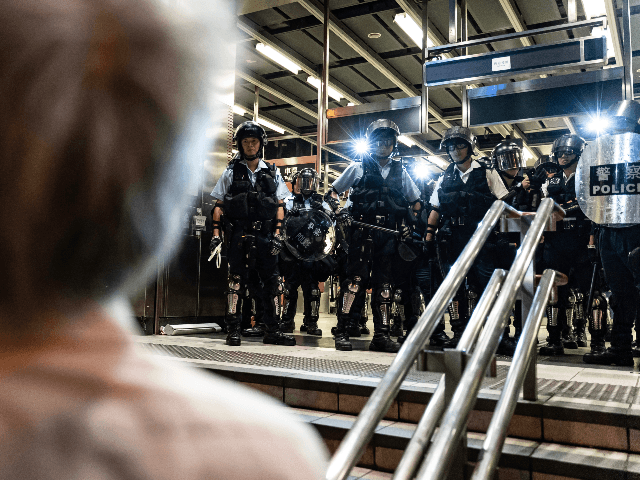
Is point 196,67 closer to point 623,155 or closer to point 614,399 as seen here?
point 614,399

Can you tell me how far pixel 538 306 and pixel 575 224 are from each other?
310cm

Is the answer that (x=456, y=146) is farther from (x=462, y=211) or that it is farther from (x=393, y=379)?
(x=393, y=379)

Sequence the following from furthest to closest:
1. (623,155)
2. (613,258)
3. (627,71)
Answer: (627,71)
(613,258)
(623,155)

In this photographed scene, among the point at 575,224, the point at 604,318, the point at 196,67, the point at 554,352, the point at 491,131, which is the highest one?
the point at 491,131

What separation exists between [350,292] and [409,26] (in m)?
4.63

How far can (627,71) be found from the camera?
18.6ft

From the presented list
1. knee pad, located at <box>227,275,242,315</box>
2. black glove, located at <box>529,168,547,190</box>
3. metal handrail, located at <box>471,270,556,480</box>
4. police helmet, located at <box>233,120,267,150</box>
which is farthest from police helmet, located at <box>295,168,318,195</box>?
metal handrail, located at <box>471,270,556,480</box>

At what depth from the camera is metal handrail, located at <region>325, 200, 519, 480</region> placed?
1264mm

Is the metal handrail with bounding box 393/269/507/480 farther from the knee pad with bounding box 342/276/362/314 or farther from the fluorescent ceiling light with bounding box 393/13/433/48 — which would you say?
the fluorescent ceiling light with bounding box 393/13/433/48

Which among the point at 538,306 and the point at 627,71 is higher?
the point at 627,71

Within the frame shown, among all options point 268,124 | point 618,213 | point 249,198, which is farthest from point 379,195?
point 268,124

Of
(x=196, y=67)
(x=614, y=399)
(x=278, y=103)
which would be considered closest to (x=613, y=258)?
(x=614, y=399)

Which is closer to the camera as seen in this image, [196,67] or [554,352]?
[196,67]

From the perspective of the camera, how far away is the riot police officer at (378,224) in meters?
5.16
